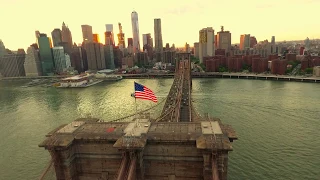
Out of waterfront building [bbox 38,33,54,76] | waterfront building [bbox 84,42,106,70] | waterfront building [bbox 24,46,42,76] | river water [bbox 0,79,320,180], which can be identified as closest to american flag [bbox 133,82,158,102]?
river water [bbox 0,79,320,180]

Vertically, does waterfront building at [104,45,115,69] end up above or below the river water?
above

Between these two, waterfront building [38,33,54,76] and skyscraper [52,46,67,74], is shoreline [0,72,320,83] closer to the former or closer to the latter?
skyscraper [52,46,67,74]

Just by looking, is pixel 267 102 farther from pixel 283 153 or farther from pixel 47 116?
pixel 47 116

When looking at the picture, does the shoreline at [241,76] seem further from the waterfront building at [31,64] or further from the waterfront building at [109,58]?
the waterfront building at [31,64]

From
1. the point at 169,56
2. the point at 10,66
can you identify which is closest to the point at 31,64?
the point at 10,66

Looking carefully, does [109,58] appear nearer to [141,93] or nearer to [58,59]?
[58,59]

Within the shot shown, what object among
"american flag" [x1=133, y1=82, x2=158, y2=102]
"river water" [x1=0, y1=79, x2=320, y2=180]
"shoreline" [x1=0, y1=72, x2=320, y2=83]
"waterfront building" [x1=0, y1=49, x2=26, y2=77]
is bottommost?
"river water" [x1=0, y1=79, x2=320, y2=180]
